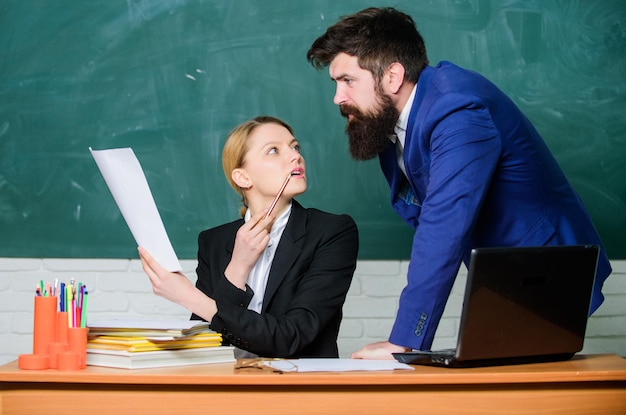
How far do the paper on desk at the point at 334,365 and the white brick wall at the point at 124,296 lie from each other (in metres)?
1.51

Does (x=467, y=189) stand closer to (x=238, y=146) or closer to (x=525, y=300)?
(x=525, y=300)

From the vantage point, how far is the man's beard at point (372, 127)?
2133 millimetres

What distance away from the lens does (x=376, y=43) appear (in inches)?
84.0

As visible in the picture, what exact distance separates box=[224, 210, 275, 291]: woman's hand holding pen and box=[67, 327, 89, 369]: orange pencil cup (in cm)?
55

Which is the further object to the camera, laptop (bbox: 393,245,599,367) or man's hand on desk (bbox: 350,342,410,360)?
man's hand on desk (bbox: 350,342,410,360)

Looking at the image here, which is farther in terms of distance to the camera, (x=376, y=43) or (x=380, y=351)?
(x=376, y=43)

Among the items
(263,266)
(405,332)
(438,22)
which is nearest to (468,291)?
(405,332)

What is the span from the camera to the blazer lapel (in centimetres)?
215

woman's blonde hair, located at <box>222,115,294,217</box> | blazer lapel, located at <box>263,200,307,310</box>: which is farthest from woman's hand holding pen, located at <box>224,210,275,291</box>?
woman's blonde hair, located at <box>222,115,294,217</box>

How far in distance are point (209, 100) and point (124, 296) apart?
81 cm

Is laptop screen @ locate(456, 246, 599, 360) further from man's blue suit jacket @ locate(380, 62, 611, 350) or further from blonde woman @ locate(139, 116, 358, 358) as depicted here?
blonde woman @ locate(139, 116, 358, 358)

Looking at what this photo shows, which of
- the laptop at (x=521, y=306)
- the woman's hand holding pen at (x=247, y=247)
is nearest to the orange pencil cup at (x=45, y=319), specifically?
the woman's hand holding pen at (x=247, y=247)

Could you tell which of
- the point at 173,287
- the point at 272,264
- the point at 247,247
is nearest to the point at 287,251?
the point at 272,264

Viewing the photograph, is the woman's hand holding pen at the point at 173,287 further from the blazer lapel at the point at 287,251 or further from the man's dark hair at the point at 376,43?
the man's dark hair at the point at 376,43
